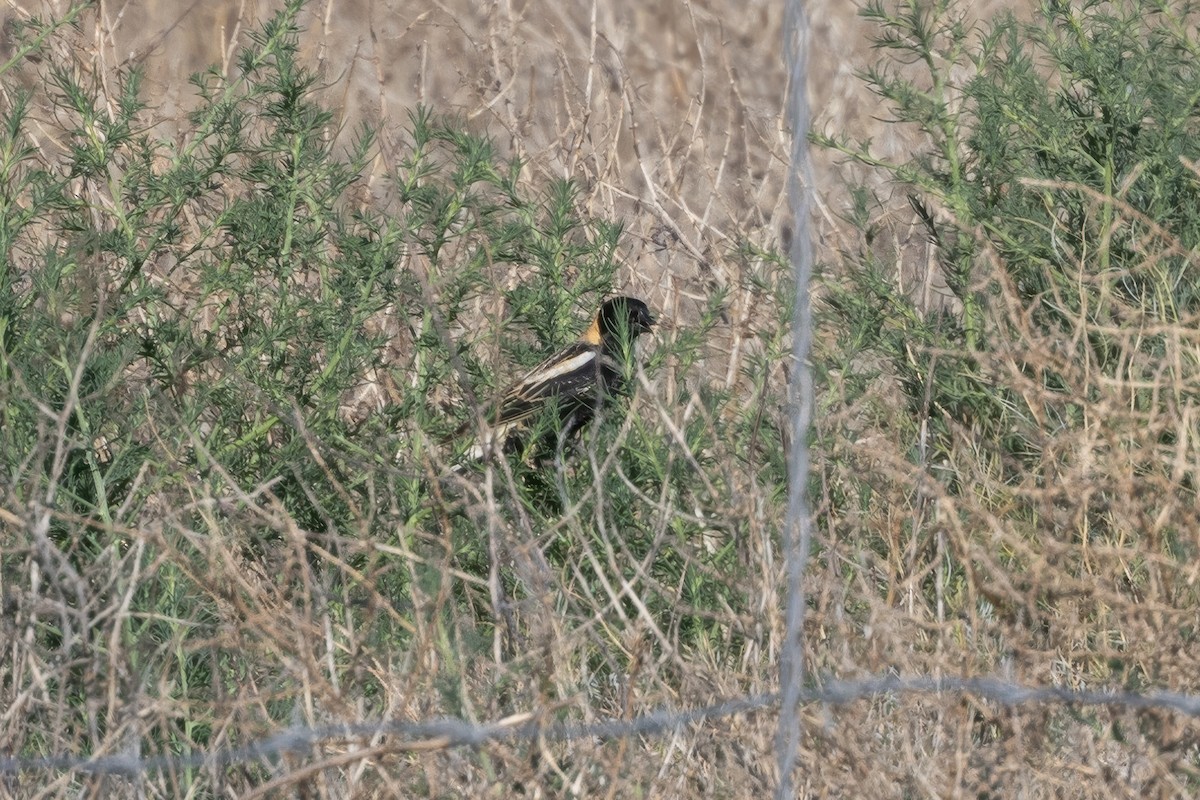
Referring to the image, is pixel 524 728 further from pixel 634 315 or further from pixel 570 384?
pixel 634 315

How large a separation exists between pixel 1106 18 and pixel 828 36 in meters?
5.42

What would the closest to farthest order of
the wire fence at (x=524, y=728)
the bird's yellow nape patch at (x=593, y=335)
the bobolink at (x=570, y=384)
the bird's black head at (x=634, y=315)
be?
the wire fence at (x=524, y=728) → the bobolink at (x=570, y=384) → the bird's yellow nape patch at (x=593, y=335) → the bird's black head at (x=634, y=315)

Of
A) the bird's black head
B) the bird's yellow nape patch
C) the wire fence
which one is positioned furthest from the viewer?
the bird's black head

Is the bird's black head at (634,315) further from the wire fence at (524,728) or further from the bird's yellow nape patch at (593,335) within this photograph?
the wire fence at (524,728)

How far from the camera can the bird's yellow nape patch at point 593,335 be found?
5213 mm

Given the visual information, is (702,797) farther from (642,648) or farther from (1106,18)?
(1106,18)

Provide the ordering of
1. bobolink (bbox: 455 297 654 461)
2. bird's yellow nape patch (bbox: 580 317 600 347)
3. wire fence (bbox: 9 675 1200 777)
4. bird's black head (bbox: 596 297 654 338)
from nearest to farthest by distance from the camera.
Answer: wire fence (bbox: 9 675 1200 777), bobolink (bbox: 455 297 654 461), bird's yellow nape patch (bbox: 580 317 600 347), bird's black head (bbox: 596 297 654 338)

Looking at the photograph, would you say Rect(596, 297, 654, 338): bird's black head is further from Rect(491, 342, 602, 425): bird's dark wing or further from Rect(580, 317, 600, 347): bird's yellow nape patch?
Rect(491, 342, 602, 425): bird's dark wing

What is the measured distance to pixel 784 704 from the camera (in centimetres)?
223

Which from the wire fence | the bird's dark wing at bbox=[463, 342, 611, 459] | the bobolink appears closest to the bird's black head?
the bobolink

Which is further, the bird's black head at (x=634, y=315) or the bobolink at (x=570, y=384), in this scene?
the bird's black head at (x=634, y=315)

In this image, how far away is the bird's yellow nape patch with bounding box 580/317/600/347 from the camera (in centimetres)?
521

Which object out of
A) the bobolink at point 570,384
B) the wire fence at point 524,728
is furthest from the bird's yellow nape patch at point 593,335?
the wire fence at point 524,728

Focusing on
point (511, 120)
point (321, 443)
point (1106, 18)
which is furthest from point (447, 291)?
point (1106, 18)
